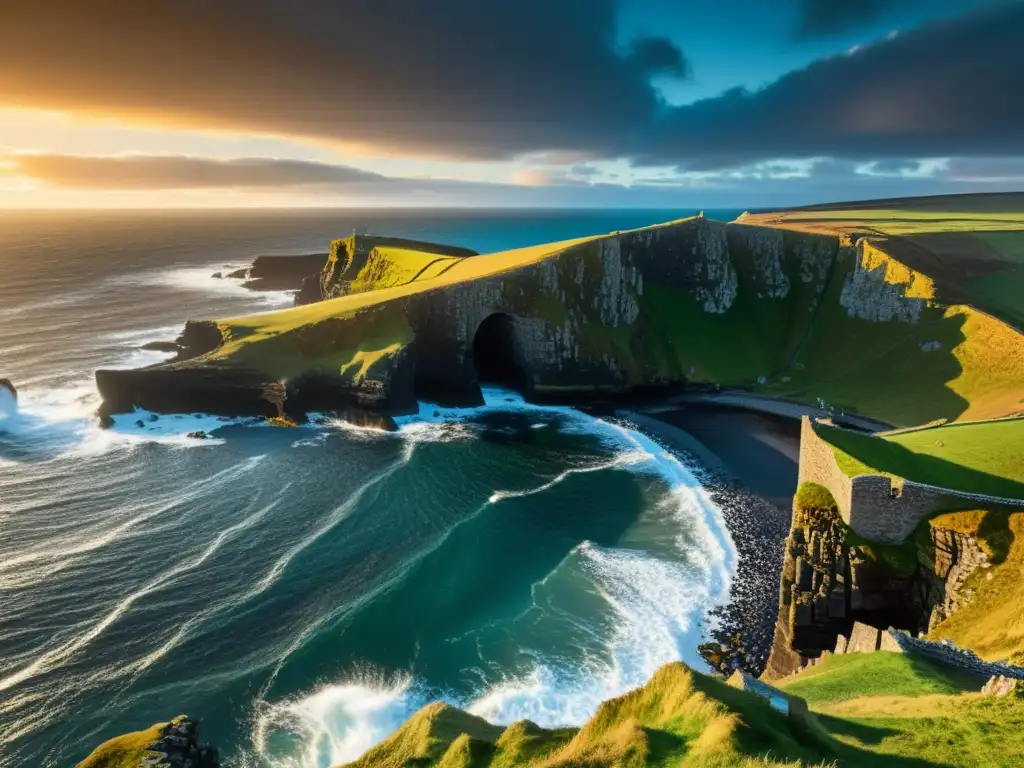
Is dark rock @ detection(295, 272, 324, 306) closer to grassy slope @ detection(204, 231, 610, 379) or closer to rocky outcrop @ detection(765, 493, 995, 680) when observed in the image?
grassy slope @ detection(204, 231, 610, 379)

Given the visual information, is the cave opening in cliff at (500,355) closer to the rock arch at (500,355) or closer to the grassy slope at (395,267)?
the rock arch at (500,355)

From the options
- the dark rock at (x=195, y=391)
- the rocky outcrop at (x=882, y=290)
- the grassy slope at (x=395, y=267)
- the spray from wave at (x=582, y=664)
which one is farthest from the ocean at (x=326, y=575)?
the grassy slope at (x=395, y=267)

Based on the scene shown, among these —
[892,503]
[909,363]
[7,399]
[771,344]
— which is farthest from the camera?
[771,344]

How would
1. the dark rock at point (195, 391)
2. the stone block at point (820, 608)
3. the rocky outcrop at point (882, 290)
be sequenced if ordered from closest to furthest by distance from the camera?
the stone block at point (820, 608), the dark rock at point (195, 391), the rocky outcrop at point (882, 290)

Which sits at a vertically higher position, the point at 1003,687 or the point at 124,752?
the point at 1003,687

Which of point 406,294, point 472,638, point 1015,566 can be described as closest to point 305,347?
point 406,294

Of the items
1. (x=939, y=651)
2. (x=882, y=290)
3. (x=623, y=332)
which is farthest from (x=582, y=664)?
(x=882, y=290)

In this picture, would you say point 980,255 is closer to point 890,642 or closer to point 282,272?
point 890,642

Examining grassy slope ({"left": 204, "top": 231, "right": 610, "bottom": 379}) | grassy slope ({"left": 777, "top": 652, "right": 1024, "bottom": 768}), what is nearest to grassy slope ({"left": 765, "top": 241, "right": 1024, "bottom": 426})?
grassy slope ({"left": 204, "top": 231, "right": 610, "bottom": 379})
